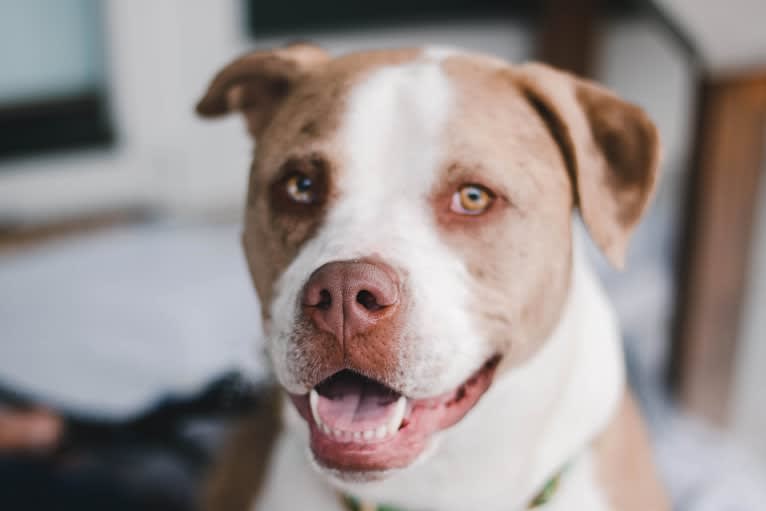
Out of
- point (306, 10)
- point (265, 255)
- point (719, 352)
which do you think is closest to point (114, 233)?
point (306, 10)

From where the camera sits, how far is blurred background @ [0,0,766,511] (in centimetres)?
183

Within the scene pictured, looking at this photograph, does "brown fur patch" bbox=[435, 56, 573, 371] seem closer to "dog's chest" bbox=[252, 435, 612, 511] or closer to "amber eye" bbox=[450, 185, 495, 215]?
"amber eye" bbox=[450, 185, 495, 215]

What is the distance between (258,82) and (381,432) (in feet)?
2.21

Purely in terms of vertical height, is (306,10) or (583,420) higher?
(306,10)

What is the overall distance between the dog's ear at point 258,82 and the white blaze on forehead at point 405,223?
0.18m

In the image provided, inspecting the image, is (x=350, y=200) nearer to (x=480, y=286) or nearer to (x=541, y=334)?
(x=480, y=286)

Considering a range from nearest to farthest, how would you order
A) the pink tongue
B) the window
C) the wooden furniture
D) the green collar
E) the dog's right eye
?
the pink tongue
the dog's right eye
the green collar
the wooden furniture
the window

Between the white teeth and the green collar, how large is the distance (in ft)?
0.81

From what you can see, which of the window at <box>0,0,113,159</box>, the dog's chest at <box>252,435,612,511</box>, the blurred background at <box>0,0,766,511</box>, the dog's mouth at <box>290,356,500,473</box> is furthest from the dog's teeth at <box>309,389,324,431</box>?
the window at <box>0,0,113,159</box>

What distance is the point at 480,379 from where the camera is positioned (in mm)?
1153

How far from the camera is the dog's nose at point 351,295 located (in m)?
0.96

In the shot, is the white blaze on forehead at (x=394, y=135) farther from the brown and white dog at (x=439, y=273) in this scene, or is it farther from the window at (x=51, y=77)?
the window at (x=51, y=77)

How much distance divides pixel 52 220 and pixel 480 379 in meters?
2.42

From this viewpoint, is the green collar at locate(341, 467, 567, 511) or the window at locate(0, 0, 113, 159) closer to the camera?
the green collar at locate(341, 467, 567, 511)
